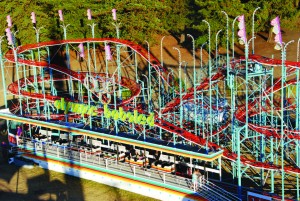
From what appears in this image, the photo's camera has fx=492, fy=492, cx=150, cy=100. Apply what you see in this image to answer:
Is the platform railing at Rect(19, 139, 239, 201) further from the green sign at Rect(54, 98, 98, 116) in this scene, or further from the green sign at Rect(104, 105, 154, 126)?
the green sign at Rect(104, 105, 154, 126)

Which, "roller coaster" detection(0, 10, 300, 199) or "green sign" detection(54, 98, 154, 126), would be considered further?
"green sign" detection(54, 98, 154, 126)

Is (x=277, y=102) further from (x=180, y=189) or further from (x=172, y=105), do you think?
(x=180, y=189)

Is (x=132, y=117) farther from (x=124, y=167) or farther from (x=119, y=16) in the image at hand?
(x=119, y=16)

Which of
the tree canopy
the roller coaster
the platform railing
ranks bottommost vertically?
the platform railing

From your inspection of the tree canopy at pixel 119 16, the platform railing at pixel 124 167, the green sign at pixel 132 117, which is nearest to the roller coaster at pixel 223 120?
the green sign at pixel 132 117

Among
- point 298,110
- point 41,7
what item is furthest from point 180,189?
point 41,7

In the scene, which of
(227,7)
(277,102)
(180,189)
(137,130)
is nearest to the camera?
(180,189)

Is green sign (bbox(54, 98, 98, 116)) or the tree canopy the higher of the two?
the tree canopy

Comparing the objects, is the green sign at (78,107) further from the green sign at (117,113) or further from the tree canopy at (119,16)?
the tree canopy at (119,16)

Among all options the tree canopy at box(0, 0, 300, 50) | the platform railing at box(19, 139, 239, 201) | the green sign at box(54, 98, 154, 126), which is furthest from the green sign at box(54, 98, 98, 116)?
the tree canopy at box(0, 0, 300, 50)

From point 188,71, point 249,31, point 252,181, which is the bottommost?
point 252,181

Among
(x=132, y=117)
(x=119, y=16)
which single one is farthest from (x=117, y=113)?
(x=119, y=16)
